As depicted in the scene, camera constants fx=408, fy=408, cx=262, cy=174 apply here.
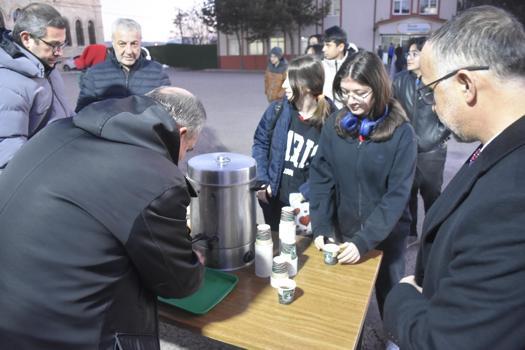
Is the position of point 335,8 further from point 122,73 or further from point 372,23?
point 122,73

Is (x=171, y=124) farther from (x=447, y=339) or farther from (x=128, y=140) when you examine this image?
(x=447, y=339)

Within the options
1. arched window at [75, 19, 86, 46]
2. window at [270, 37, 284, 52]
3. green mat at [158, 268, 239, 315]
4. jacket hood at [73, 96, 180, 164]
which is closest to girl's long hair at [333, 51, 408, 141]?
green mat at [158, 268, 239, 315]

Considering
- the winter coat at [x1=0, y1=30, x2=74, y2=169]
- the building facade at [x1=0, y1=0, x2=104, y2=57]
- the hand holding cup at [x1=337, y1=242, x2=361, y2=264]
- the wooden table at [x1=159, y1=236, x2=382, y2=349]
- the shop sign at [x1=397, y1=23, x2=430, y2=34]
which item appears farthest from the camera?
the building facade at [x1=0, y1=0, x2=104, y2=57]

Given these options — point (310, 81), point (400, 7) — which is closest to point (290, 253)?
point (310, 81)

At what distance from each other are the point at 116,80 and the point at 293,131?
5.11 feet

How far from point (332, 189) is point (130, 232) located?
1227mm

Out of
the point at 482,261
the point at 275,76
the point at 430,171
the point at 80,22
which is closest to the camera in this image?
the point at 482,261

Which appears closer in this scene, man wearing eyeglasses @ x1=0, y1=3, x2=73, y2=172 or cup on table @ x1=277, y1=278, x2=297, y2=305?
cup on table @ x1=277, y1=278, x2=297, y2=305

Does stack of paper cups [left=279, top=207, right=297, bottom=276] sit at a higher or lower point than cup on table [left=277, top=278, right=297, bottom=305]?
higher

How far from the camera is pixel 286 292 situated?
1.45m

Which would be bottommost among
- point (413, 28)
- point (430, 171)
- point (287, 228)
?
point (430, 171)

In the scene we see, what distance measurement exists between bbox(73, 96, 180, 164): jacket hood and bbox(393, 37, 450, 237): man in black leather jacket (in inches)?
96.5

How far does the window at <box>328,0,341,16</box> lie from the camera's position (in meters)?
31.6

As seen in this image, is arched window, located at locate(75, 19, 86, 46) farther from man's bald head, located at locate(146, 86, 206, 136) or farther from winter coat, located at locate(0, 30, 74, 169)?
man's bald head, located at locate(146, 86, 206, 136)
